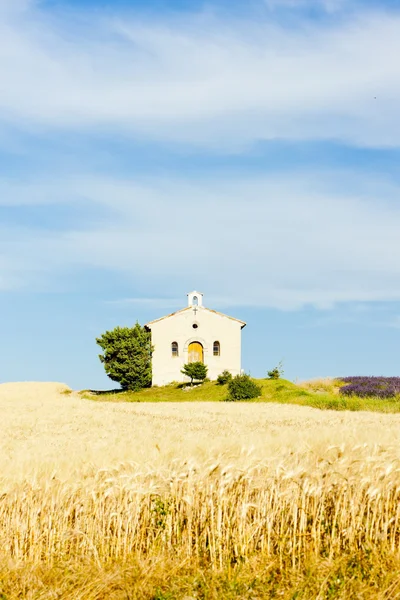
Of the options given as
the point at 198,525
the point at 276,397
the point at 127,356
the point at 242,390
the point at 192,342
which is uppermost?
the point at 192,342

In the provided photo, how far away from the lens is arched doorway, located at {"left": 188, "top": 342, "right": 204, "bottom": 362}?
5931 centimetres

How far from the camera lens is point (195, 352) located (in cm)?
5947

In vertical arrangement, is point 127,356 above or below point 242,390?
above

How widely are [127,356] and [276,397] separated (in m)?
18.4

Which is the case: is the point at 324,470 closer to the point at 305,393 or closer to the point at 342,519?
the point at 342,519

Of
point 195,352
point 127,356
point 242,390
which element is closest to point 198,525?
point 242,390

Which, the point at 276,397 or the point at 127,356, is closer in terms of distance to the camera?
the point at 276,397

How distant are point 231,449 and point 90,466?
2.02 metres

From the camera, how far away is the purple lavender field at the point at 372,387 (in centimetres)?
3769

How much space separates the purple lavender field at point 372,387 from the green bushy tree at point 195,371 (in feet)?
38.4

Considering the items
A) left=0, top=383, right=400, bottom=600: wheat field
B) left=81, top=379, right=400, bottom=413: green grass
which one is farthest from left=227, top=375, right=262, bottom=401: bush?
left=0, top=383, right=400, bottom=600: wheat field

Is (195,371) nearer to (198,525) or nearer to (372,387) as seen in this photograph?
(372,387)

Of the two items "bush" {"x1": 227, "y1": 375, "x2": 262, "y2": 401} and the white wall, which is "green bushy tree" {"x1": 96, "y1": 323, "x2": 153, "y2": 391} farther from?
"bush" {"x1": 227, "y1": 375, "x2": 262, "y2": 401}

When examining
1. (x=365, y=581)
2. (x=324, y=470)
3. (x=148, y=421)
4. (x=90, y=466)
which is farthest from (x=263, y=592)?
(x=148, y=421)
